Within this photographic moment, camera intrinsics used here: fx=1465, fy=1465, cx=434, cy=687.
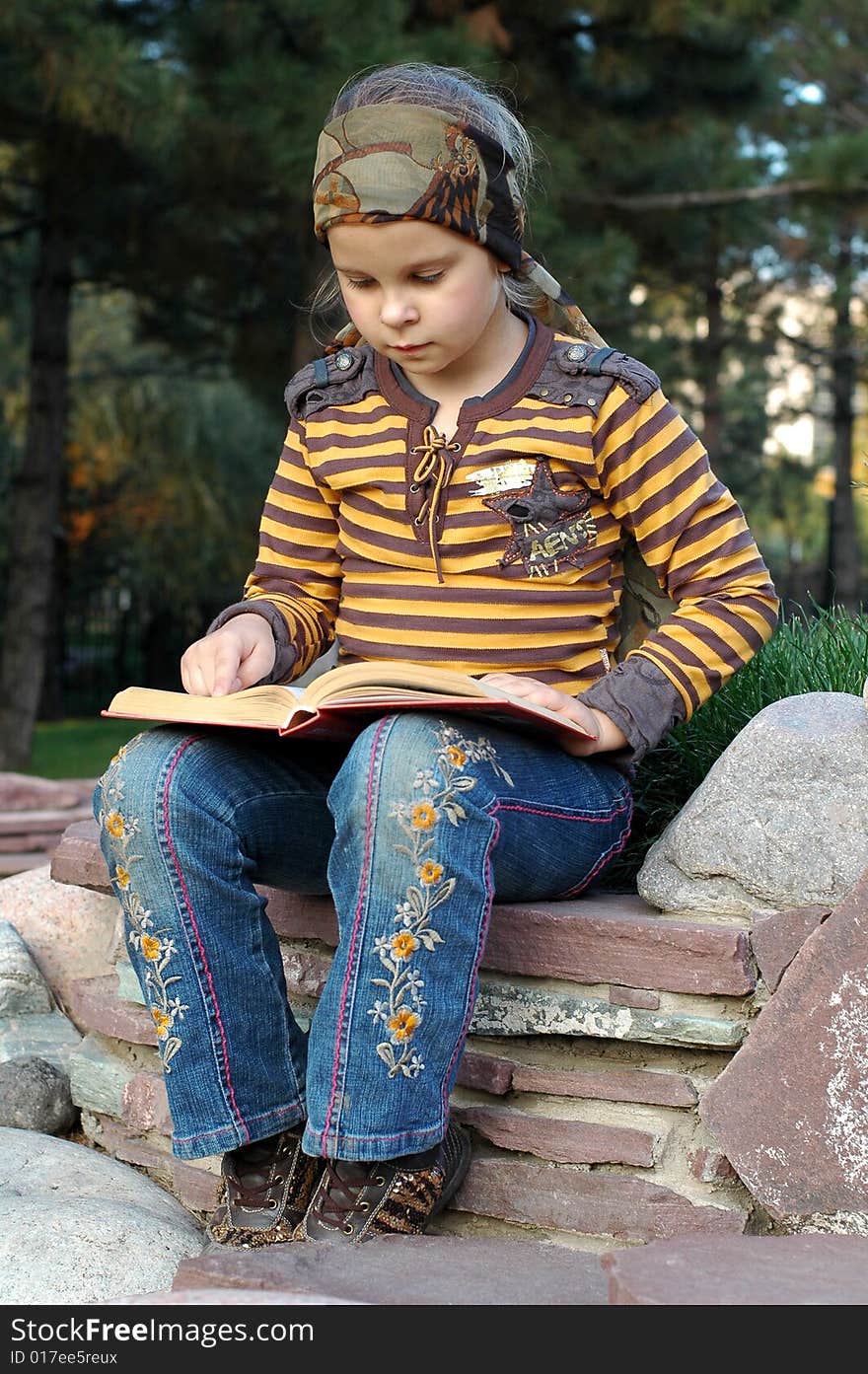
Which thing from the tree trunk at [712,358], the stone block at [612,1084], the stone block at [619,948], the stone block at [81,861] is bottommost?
the stone block at [612,1084]

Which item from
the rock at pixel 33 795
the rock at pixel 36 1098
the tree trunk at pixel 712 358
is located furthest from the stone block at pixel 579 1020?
the tree trunk at pixel 712 358

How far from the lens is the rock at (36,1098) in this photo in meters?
2.38

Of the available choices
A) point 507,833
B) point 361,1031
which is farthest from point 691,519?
point 361,1031

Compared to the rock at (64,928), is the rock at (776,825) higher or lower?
higher

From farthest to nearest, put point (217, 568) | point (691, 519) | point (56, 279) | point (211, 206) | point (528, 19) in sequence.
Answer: point (217, 568)
point (56, 279)
point (528, 19)
point (211, 206)
point (691, 519)

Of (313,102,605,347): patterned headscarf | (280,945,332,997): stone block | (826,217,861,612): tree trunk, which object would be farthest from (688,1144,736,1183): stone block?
(826,217,861,612): tree trunk

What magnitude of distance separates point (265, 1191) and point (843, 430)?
12417 millimetres

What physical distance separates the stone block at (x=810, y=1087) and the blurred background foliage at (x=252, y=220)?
1.68m

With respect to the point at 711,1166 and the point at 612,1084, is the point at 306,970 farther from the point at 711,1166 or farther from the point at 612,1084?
the point at 711,1166

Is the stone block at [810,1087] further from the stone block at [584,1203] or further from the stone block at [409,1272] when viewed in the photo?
the stone block at [409,1272]

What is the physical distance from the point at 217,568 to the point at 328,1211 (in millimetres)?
11098

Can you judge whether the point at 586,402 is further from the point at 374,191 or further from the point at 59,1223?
the point at 59,1223

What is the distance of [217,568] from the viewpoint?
494 inches

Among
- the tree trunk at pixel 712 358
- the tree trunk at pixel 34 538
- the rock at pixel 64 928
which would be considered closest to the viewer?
the rock at pixel 64 928
